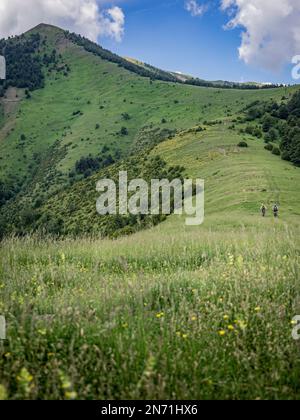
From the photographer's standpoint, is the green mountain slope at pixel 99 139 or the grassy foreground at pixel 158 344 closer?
the grassy foreground at pixel 158 344

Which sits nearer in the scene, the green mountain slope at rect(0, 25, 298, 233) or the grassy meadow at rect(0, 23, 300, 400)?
the grassy meadow at rect(0, 23, 300, 400)

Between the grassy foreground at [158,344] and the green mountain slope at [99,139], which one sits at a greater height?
the green mountain slope at [99,139]

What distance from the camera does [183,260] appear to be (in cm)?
972

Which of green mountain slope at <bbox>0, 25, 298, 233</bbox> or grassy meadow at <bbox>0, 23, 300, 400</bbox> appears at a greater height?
green mountain slope at <bbox>0, 25, 298, 233</bbox>

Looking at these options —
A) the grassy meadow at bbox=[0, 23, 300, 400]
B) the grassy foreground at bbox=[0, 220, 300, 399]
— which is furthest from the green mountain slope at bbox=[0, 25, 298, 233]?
the grassy foreground at bbox=[0, 220, 300, 399]

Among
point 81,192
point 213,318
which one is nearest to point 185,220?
point 213,318

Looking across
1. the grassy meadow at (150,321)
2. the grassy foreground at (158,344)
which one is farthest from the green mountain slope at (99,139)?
the grassy foreground at (158,344)

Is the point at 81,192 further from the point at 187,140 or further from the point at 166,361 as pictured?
the point at 166,361

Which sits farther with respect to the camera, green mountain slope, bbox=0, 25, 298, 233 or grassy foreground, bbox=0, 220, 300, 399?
green mountain slope, bbox=0, 25, 298, 233

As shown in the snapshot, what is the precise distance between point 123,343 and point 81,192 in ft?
274

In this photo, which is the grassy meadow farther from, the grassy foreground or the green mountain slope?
the green mountain slope

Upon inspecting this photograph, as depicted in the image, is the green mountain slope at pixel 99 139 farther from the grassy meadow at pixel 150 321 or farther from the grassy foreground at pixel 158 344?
the grassy foreground at pixel 158 344

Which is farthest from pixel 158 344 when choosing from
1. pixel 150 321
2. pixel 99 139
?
pixel 99 139

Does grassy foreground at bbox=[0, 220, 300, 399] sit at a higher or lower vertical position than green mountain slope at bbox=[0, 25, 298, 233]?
lower
